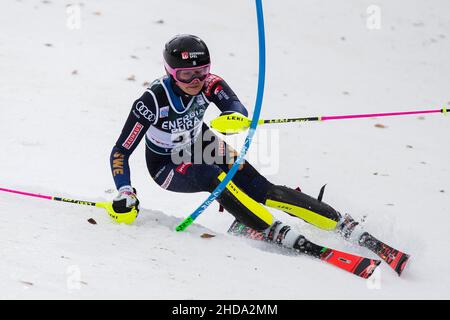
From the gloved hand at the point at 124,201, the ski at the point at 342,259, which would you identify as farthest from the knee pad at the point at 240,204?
the gloved hand at the point at 124,201

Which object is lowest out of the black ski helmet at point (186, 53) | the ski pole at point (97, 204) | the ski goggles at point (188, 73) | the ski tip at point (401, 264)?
the ski tip at point (401, 264)

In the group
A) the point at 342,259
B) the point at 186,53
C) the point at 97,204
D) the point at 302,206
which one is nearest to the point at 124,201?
the point at 97,204

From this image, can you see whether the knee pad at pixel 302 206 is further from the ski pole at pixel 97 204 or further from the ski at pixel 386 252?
the ski pole at pixel 97 204

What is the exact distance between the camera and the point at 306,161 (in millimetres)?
7023

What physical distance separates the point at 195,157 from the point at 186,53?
2.93 ft

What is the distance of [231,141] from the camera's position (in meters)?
7.42

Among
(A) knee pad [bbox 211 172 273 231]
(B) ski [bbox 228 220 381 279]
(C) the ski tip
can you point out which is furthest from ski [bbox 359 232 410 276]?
(A) knee pad [bbox 211 172 273 231]

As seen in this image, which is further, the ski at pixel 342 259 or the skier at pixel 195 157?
the skier at pixel 195 157

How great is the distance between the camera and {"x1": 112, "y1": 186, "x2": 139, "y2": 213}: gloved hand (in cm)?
461

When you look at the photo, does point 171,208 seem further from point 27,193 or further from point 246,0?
point 246,0

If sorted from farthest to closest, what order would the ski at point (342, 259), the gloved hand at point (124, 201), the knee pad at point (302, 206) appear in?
the knee pad at point (302, 206) → the gloved hand at point (124, 201) → the ski at point (342, 259)

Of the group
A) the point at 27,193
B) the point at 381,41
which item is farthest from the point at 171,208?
the point at 381,41

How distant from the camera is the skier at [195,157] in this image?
4.65 metres

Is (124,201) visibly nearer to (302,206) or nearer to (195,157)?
(195,157)
